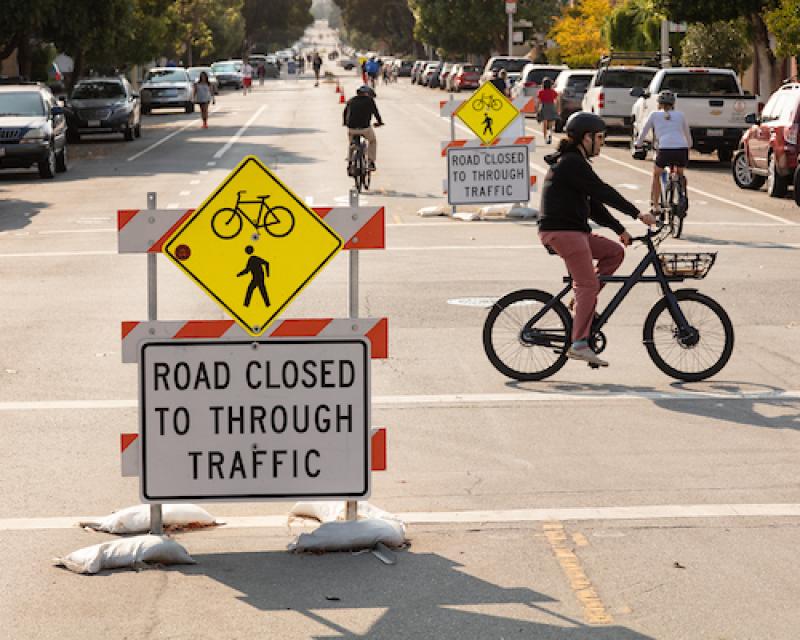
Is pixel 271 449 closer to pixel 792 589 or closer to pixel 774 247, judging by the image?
pixel 792 589

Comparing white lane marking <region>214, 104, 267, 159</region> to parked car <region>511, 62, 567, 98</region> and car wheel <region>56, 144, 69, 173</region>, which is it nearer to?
car wheel <region>56, 144, 69, 173</region>

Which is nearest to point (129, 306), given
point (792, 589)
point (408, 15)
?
point (792, 589)

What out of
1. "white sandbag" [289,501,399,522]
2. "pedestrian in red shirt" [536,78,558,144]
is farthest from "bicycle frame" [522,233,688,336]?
"pedestrian in red shirt" [536,78,558,144]

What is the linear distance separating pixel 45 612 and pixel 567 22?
65403 millimetres

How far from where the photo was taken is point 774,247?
20.3 m

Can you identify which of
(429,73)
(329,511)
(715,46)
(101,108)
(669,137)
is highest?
(715,46)

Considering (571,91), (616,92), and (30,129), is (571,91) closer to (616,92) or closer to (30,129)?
(616,92)

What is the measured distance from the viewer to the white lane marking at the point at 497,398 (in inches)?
437

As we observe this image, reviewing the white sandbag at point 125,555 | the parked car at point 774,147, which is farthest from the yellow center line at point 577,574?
the parked car at point 774,147

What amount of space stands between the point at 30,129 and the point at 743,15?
1841 centimetres

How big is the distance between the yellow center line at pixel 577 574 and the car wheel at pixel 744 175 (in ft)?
73.8

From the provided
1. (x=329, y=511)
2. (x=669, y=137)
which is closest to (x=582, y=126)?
(x=329, y=511)

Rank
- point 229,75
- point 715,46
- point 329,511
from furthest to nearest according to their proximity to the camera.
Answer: point 229,75 < point 715,46 < point 329,511

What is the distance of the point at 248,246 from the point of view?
7367 millimetres
